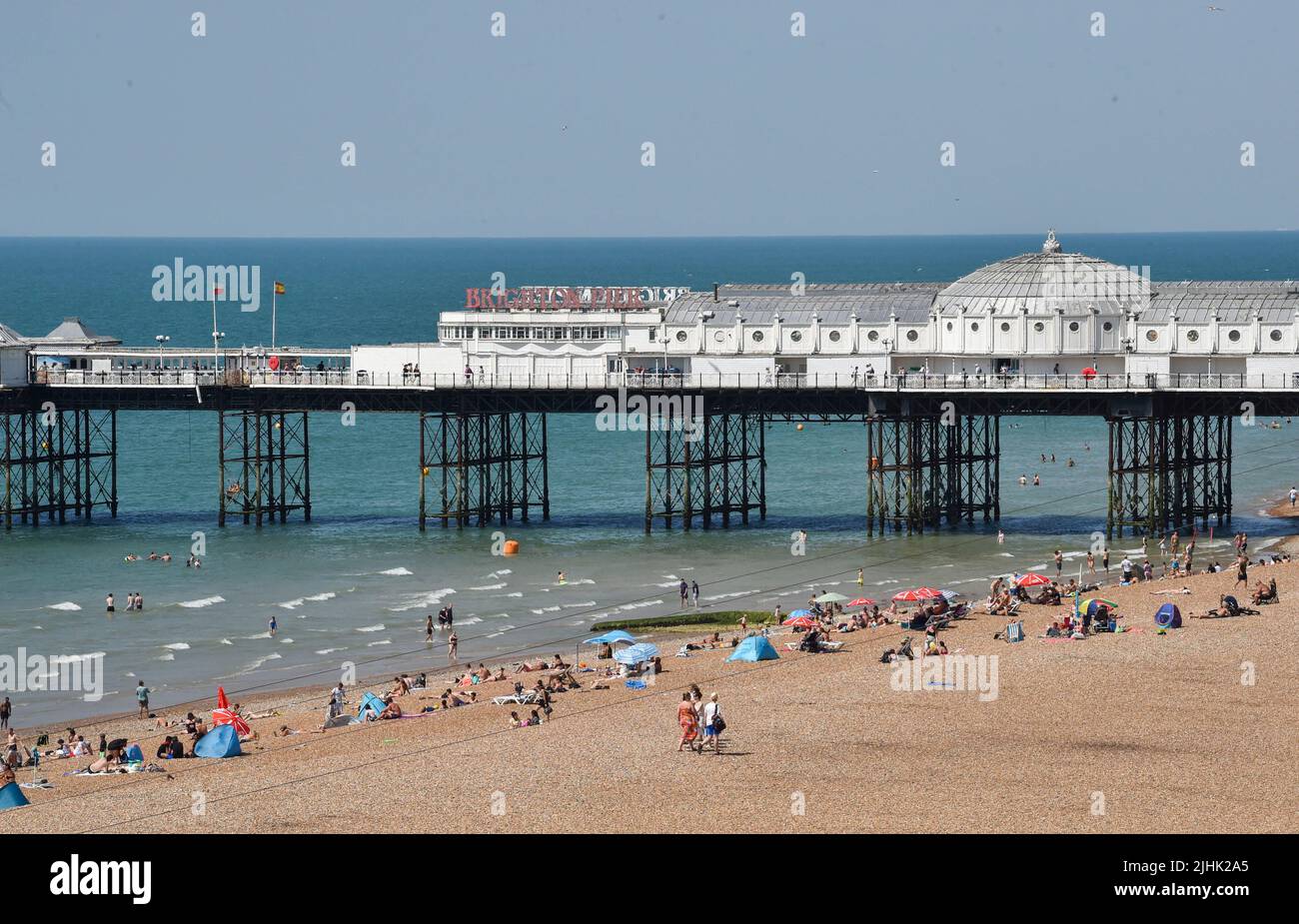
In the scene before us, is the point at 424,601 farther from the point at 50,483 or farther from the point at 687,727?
the point at 687,727

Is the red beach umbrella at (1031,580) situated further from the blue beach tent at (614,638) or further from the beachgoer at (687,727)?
the beachgoer at (687,727)

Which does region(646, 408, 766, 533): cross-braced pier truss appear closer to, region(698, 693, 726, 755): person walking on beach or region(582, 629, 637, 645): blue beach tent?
region(582, 629, 637, 645): blue beach tent

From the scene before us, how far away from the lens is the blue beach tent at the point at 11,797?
41219mm

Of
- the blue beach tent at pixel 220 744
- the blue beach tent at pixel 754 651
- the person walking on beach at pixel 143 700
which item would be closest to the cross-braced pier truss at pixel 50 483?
the person walking on beach at pixel 143 700

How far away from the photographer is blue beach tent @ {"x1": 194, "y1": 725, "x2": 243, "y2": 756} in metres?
46.5

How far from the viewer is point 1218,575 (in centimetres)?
6806

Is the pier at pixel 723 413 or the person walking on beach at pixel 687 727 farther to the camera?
the pier at pixel 723 413

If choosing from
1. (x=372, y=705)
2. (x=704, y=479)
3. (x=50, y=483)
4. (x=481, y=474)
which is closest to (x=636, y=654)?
(x=372, y=705)

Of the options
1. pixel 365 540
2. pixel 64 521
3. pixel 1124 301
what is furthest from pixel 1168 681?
pixel 64 521

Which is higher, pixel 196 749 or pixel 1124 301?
pixel 1124 301

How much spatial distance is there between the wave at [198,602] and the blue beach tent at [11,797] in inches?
1137

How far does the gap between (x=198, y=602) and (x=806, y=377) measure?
26218 mm
